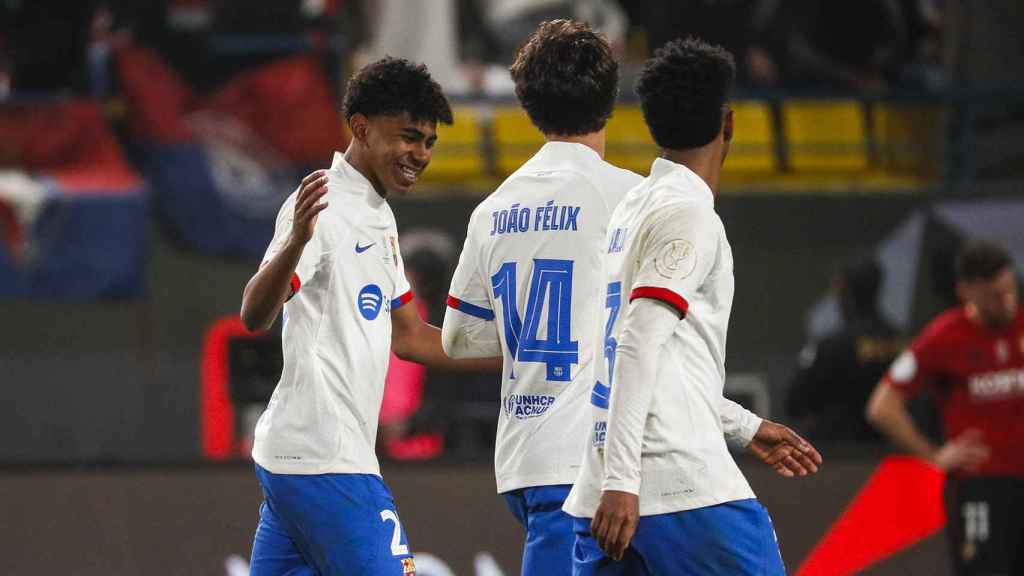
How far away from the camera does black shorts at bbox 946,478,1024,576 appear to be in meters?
6.95

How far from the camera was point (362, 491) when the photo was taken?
4191 millimetres

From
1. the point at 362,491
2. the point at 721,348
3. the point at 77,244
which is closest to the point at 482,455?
the point at 362,491

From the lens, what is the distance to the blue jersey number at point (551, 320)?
4039 millimetres

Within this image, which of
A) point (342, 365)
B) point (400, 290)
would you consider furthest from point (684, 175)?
point (400, 290)

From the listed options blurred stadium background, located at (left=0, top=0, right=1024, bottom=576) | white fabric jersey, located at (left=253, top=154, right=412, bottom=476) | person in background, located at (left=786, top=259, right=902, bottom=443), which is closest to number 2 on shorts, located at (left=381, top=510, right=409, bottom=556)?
white fabric jersey, located at (left=253, top=154, right=412, bottom=476)

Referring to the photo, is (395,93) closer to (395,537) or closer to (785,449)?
(395,537)

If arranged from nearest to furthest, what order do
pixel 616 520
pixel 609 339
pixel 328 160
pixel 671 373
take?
pixel 616 520 → pixel 671 373 → pixel 609 339 → pixel 328 160

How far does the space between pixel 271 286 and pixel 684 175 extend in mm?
1053

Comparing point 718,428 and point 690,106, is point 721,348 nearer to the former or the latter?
point 718,428

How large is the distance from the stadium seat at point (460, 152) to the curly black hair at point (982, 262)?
4543mm

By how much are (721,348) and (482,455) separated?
383 centimetres

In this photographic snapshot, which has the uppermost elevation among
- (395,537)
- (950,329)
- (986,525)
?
(395,537)

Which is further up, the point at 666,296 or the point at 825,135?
Answer: the point at 666,296

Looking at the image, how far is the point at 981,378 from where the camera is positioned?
23.3ft
